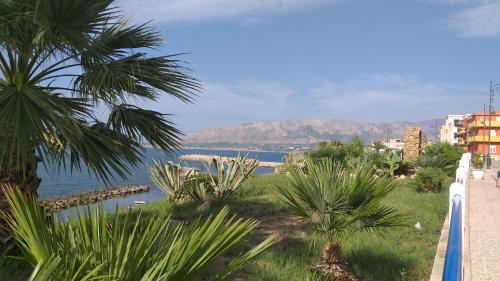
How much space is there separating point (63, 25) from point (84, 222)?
3.15 meters

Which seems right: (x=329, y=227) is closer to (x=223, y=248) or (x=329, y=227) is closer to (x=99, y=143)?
(x=99, y=143)

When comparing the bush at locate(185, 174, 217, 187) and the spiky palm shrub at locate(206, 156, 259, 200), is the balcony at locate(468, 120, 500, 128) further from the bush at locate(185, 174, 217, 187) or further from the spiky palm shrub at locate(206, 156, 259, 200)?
the bush at locate(185, 174, 217, 187)

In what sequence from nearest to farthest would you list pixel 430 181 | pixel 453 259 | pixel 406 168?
1. pixel 453 259
2. pixel 430 181
3. pixel 406 168

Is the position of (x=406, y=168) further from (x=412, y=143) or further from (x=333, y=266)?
(x=333, y=266)

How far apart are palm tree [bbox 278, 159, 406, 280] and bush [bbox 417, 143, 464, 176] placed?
54.9 ft

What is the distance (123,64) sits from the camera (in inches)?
201

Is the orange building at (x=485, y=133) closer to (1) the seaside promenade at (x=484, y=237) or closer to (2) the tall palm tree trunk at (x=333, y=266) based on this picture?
(1) the seaside promenade at (x=484, y=237)

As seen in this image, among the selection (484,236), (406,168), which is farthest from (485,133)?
(484,236)

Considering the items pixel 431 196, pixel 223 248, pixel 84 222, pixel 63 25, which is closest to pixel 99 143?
pixel 63 25

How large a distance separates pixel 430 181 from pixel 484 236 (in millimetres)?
7512

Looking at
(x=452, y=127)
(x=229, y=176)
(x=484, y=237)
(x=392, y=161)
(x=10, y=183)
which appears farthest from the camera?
(x=452, y=127)

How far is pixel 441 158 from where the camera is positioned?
2245 centimetres

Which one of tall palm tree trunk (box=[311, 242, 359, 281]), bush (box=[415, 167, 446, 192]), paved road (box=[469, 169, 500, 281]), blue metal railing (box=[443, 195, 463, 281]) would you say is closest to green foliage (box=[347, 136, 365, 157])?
bush (box=[415, 167, 446, 192])

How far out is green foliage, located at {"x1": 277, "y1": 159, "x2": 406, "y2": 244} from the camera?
5.14 m
